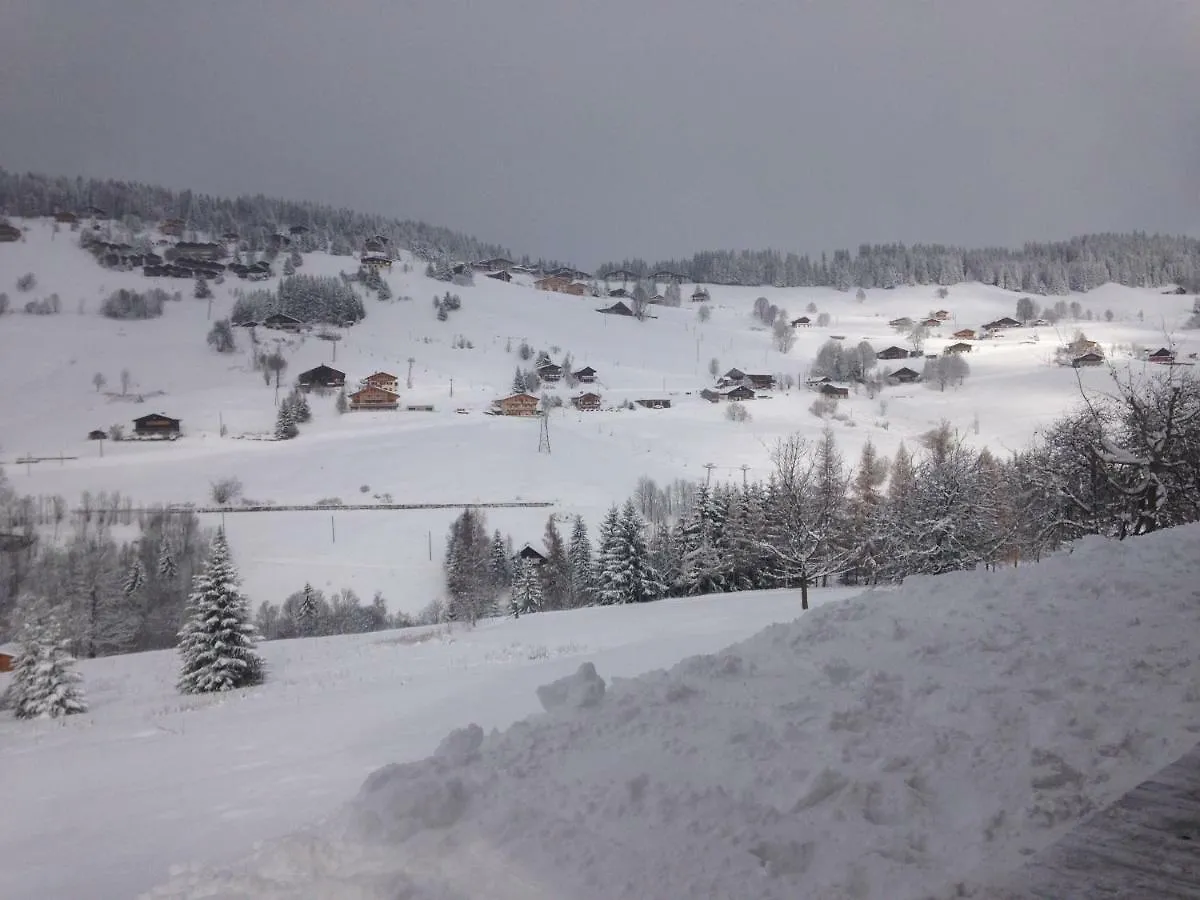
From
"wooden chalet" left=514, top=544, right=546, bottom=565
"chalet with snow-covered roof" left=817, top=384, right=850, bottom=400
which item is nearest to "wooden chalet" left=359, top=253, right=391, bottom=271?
"chalet with snow-covered roof" left=817, top=384, right=850, bottom=400

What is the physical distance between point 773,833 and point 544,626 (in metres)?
14.2

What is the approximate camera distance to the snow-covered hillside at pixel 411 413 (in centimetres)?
3944

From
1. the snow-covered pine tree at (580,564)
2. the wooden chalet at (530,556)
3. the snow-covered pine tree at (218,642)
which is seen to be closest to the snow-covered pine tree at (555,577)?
the wooden chalet at (530,556)

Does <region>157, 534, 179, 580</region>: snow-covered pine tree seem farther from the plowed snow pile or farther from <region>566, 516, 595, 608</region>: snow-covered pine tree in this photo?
the plowed snow pile

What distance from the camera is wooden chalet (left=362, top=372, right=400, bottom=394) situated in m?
66.1

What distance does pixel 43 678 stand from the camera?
16.2 m

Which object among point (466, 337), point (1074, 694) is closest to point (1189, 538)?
point (1074, 694)

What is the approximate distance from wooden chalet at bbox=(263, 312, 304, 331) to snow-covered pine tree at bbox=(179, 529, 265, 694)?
7220 cm

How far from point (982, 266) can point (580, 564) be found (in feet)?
453

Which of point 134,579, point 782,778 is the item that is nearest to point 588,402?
point 134,579

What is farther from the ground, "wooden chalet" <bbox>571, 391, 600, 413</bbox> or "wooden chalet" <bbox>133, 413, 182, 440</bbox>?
"wooden chalet" <bbox>571, 391, 600, 413</bbox>

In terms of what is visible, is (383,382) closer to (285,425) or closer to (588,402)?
(285,425)

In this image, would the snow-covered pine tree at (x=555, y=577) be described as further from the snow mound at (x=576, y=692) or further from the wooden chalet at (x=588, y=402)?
the wooden chalet at (x=588, y=402)

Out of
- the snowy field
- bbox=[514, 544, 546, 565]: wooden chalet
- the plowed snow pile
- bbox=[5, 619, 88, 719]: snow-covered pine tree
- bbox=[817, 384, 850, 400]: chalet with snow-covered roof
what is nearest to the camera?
the plowed snow pile
